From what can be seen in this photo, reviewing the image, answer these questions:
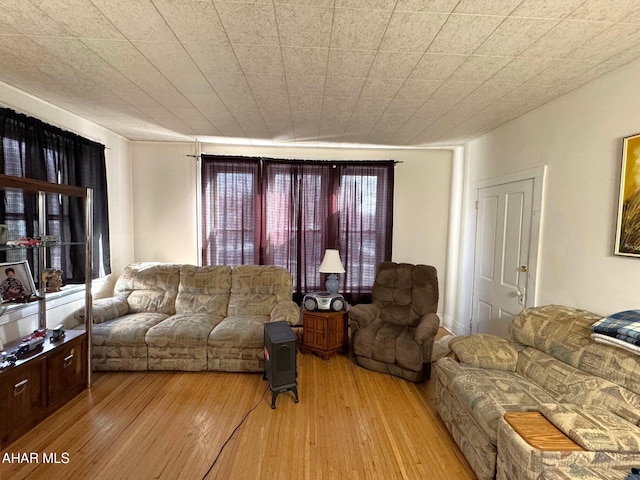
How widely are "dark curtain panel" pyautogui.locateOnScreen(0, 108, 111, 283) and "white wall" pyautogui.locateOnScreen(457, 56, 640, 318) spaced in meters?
4.43

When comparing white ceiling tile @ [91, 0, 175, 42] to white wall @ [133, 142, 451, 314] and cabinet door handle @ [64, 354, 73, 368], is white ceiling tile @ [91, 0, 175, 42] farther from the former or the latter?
cabinet door handle @ [64, 354, 73, 368]

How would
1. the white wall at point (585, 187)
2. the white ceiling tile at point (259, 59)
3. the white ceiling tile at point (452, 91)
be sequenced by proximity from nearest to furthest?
the white ceiling tile at point (259, 59)
the white wall at point (585, 187)
the white ceiling tile at point (452, 91)

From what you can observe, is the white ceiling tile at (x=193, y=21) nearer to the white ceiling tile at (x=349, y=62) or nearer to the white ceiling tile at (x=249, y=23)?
the white ceiling tile at (x=249, y=23)

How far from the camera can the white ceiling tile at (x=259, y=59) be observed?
167 centimetres

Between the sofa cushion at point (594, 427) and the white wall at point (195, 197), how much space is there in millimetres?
2656

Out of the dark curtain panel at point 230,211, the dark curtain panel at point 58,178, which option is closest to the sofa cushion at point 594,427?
the dark curtain panel at point 230,211

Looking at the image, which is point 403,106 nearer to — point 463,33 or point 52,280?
point 463,33

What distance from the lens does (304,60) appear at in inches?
69.9

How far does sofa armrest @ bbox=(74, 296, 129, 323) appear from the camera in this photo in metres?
2.69

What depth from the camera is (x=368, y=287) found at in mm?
3902

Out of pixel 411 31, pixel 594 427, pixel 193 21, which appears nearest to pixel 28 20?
pixel 193 21

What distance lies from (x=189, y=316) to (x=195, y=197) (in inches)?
66.6

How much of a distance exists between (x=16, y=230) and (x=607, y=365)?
14.2 ft

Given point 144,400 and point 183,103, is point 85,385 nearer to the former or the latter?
point 144,400
